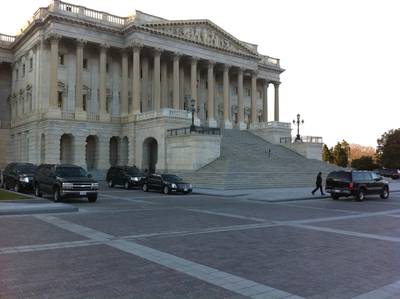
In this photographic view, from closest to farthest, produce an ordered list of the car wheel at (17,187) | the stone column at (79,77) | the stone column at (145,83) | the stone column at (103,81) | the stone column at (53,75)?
the car wheel at (17,187) < the stone column at (53,75) < the stone column at (79,77) < the stone column at (103,81) < the stone column at (145,83)

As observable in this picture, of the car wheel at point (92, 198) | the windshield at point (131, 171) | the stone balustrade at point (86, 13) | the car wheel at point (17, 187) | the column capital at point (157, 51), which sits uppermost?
the stone balustrade at point (86, 13)

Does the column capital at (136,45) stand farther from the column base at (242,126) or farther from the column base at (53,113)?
the column base at (242,126)

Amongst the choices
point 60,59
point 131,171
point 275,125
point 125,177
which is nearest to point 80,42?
point 60,59

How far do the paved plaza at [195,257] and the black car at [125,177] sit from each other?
1793cm

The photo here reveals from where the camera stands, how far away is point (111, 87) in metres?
56.4

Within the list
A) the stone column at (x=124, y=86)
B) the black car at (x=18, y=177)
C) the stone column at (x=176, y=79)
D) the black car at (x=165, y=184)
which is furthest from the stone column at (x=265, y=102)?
the black car at (x=18, y=177)

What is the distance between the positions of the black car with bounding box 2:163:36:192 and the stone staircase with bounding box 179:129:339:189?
14152 millimetres

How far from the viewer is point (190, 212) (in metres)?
18.4

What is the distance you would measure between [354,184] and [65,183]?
679 inches

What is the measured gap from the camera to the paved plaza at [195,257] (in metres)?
6.87

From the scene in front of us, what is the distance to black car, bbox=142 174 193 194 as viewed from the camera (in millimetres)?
30047

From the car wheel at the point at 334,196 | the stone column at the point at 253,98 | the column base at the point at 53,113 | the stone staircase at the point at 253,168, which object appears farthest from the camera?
the stone column at the point at 253,98

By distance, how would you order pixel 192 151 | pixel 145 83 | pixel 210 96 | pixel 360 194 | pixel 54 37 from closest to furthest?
1. pixel 360 194
2. pixel 192 151
3. pixel 54 37
4. pixel 145 83
5. pixel 210 96

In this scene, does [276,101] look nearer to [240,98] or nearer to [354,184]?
[240,98]
